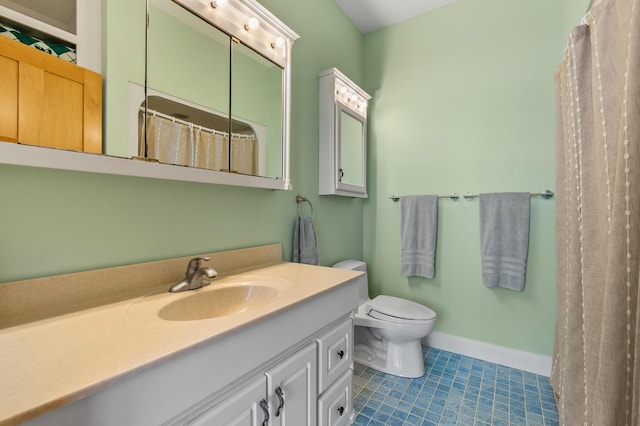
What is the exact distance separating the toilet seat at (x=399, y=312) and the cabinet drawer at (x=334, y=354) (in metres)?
0.60

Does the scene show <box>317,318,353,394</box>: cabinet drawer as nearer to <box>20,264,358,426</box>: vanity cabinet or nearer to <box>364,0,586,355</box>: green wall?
<box>20,264,358,426</box>: vanity cabinet

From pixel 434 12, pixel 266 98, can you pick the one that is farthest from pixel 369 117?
pixel 266 98

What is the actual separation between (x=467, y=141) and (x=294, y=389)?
6.74 ft

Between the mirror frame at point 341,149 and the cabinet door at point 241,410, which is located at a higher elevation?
the mirror frame at point 341,149

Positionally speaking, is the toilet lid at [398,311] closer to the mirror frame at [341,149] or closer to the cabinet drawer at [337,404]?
the cabinet drawer at [337,404]

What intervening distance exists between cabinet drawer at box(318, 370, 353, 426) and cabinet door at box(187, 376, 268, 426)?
1.21 ft

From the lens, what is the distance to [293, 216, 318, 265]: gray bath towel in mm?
1695

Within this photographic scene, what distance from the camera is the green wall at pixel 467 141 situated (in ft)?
6.23

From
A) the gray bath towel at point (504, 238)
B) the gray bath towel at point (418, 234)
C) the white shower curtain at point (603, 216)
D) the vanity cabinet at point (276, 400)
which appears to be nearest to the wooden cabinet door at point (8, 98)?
the vanity cabinet at point (276, 400)

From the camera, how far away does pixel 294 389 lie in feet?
3.15

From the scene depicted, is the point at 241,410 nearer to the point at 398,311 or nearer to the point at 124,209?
the point at 124,209

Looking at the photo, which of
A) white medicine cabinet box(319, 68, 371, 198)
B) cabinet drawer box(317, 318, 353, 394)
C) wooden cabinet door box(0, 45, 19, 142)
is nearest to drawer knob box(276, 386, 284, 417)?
cabinet drawer box(317, 318, 353, 394)

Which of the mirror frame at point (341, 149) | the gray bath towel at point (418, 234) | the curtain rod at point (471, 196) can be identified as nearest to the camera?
the curtain rod at point (471, 196)

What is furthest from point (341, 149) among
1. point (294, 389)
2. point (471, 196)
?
point (294, 389)
